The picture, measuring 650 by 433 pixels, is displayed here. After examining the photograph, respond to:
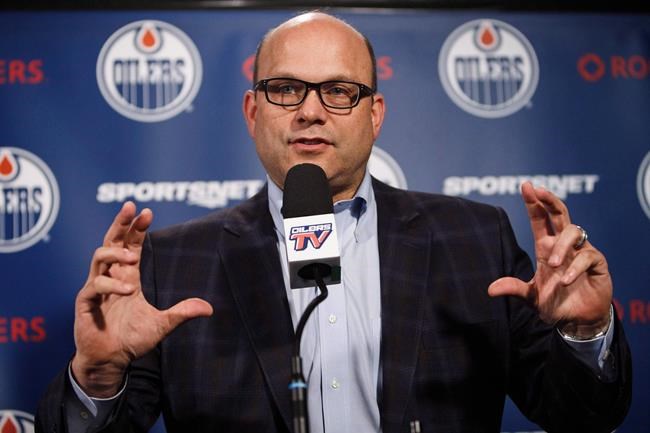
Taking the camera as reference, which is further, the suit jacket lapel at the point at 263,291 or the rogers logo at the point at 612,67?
the rogers logo at the point at 612,67

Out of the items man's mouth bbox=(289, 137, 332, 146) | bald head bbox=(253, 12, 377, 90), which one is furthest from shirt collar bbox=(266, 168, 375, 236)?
bald head bbox=(253, 12, 377, 90)

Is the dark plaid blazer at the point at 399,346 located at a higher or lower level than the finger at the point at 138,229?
lower

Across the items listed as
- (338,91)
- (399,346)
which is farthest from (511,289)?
(338,91)

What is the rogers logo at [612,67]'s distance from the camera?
9.05 feet

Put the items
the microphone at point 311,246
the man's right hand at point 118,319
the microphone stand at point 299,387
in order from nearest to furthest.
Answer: the microphone stand at point 299,387 < the microphone at point 311,246 < the man's right hand at point 118,319

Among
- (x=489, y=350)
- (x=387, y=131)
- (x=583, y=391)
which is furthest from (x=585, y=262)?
(x=387, y=131)

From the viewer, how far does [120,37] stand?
8.70 ft

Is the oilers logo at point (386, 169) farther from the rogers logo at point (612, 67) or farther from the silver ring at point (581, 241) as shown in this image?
the silver ring at point (581, 241)

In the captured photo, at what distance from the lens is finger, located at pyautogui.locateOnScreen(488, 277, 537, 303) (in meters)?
1.63

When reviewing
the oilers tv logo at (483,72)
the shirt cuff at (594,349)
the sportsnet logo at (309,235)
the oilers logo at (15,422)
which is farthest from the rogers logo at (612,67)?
the oilers logo at (15,422)

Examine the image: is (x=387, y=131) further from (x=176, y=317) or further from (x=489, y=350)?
(x=176, y=317)

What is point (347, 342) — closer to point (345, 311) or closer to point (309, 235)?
point (345, 311)

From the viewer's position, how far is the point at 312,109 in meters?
1.98

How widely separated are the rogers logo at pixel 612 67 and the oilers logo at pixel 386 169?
741 mm
